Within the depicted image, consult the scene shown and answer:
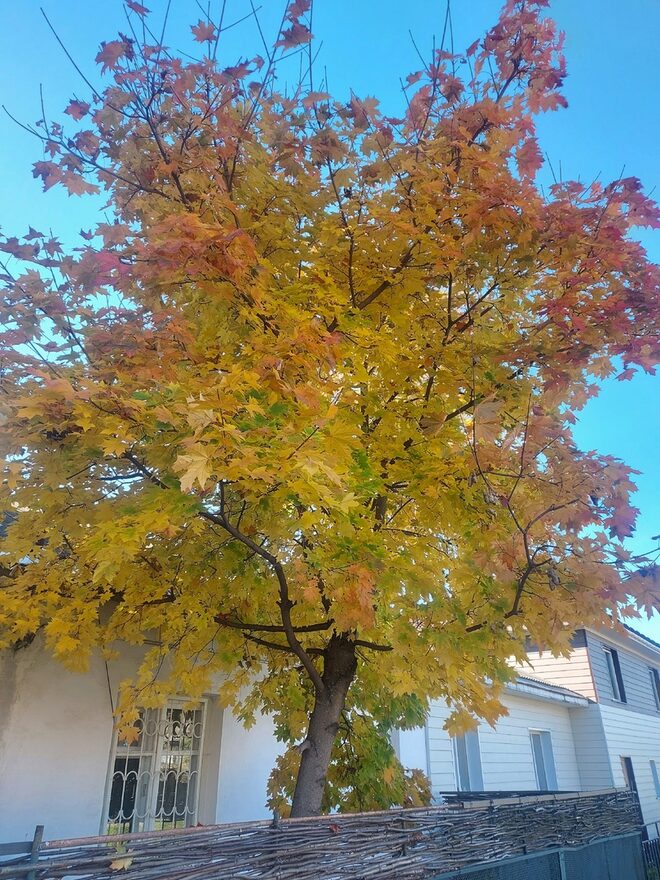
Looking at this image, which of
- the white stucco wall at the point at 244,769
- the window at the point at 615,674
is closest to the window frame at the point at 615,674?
the window at the point at 615,674

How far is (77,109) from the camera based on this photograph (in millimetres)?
4383

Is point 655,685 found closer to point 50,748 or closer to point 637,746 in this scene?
point 637,746

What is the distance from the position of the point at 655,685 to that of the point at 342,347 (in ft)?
77.3

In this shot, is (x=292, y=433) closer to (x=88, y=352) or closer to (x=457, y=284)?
(x=88, y=352)

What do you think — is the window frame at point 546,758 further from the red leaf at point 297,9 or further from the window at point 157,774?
the red leaf at point 297,9

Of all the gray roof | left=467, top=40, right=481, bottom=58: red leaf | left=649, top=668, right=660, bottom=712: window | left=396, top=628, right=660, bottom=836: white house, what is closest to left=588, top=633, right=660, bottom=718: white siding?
left=396, top=628, right=660, bottom=836: white house

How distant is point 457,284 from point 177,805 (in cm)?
607

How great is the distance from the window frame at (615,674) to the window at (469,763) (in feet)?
27.6

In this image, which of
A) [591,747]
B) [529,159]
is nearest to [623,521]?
[529,159]

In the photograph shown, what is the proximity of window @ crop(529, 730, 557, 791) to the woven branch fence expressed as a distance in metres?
9.21

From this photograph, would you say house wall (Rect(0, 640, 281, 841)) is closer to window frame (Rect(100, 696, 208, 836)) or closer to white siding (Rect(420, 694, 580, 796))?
window frame (Rect(100, 696, 208, 836))

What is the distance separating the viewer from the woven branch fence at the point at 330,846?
8.30 ft

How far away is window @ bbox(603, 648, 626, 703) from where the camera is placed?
58.2 feet

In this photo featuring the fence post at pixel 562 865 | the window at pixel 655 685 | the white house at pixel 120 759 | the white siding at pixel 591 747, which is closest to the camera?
the white house at pixel 120 759
